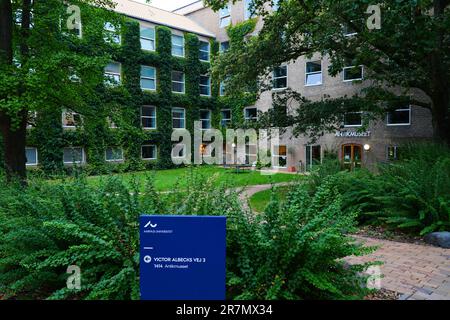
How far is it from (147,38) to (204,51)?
6.25 metres

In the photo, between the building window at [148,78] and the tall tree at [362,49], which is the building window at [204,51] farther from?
the tall tree at [362,49]

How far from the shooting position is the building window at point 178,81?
1291 inches

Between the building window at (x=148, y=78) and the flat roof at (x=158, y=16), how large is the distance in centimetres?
407

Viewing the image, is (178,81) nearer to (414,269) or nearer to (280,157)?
(280,157)

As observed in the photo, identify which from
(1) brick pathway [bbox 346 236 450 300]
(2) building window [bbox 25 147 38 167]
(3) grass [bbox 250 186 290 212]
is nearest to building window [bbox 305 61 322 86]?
(3) grass [bbox 250 186 290 212]

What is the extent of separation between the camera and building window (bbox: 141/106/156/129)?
3072cm

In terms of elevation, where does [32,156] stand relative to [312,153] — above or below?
above

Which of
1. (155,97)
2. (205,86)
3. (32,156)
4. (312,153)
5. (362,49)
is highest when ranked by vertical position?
(205,86)

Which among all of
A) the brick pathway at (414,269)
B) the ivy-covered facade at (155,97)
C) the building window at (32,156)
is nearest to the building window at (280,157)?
the ivy-covered facade at (155,97)

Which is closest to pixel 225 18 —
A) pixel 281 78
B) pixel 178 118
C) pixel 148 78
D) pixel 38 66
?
pixel 281 78

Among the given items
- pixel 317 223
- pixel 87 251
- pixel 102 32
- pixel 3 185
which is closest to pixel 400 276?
pixel 317 223

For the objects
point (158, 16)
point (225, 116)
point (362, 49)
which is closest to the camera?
point (362, 49)

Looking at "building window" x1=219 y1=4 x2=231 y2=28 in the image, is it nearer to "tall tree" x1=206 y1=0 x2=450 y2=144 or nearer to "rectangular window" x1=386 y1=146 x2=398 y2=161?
"rectangular window" x1=386 y1=146 x2=398 y2=161

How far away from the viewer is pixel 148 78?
1214 inches
